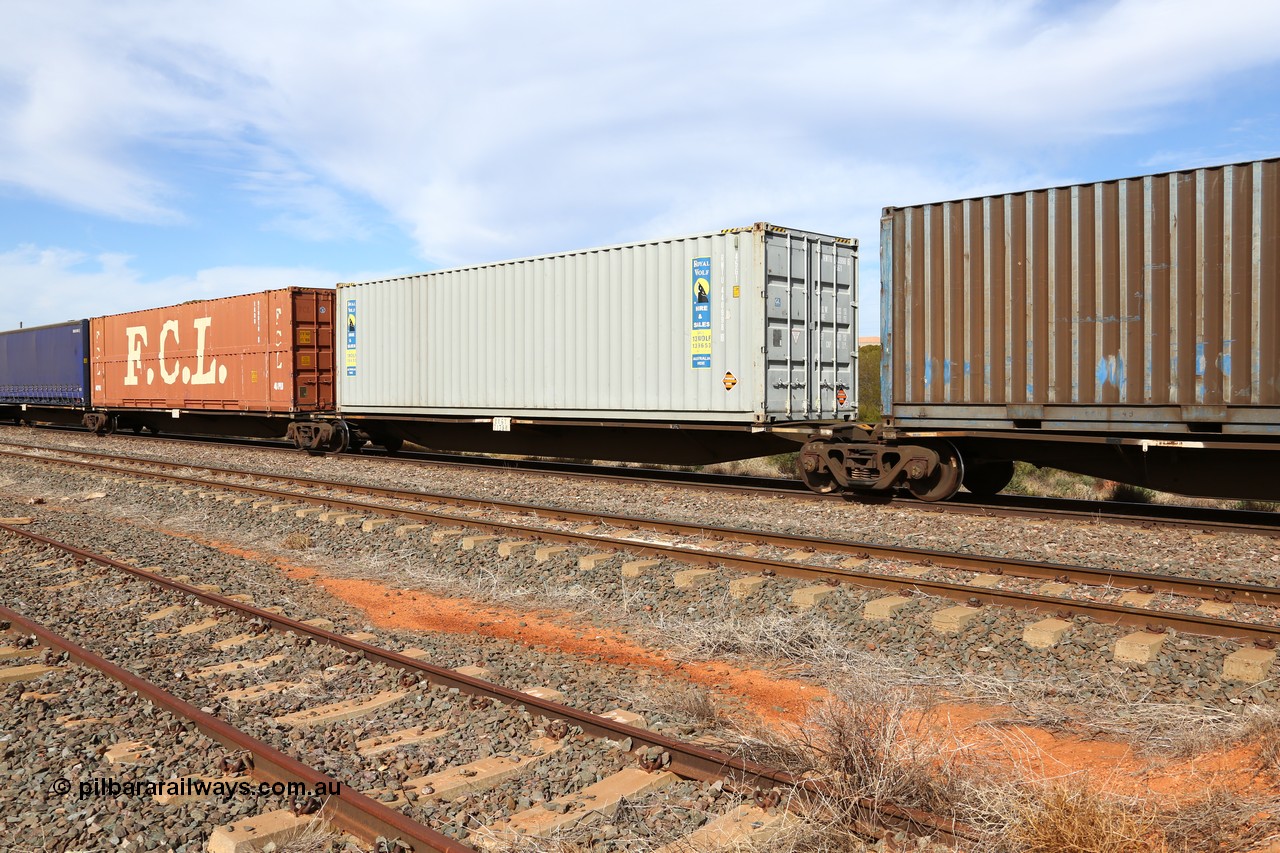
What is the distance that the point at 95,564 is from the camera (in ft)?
29.7

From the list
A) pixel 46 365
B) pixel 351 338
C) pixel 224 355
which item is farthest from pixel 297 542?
pixel 46 365

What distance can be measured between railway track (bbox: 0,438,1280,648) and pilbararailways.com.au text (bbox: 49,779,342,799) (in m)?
4.52

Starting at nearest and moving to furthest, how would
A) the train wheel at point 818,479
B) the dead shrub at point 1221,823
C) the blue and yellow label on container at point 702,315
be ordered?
the dead shrub at point 1221,823 < the train wheel at point 818,479 < the blue and yellow label on container at point 702,315

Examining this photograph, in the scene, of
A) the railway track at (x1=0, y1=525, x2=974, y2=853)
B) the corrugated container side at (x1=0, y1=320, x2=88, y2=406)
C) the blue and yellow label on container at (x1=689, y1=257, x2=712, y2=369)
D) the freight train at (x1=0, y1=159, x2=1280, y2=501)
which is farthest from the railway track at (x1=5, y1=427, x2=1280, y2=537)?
the corrugated container side at (x1=0, y1=320, x2=88, y2=406)

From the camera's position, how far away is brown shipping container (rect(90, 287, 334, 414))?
21.8 metres

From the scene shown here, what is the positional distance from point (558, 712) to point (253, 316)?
68.0 feet

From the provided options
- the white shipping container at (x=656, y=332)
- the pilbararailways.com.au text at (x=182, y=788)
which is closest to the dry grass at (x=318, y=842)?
the pilbararailways.com.au text at (x=182, y=788)

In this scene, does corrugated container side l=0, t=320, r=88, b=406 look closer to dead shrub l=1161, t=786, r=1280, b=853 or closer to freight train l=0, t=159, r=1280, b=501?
freight train l=0, t=159, r=1280, b=501

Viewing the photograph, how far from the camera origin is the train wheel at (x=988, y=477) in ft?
43.2

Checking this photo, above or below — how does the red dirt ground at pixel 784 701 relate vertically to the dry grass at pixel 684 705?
below

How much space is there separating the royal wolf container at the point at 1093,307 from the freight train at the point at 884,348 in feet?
0.07

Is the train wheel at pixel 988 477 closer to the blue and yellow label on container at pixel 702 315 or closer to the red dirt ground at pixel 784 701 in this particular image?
the blue and yellow label on container at pixel 702 315

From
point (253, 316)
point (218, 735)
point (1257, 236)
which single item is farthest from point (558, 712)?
point (253, 316)

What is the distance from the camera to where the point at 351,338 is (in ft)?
69.2
